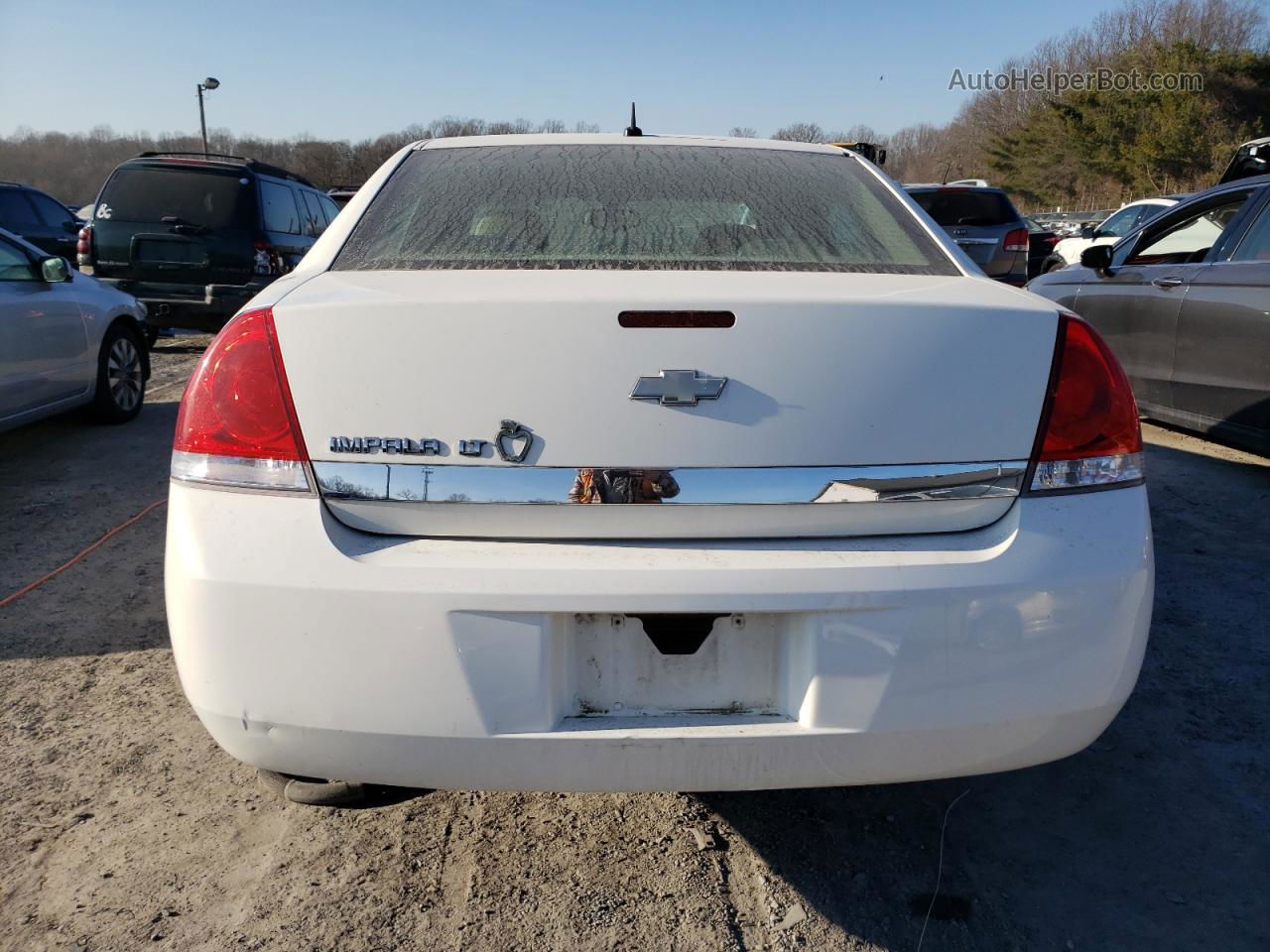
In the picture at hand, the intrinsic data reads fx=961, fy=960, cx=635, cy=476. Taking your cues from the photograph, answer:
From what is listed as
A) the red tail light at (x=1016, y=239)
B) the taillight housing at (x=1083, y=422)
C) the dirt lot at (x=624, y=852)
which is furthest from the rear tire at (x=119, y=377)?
the red tail light at (x=1016, y=239)

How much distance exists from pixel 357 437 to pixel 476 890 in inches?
40.4

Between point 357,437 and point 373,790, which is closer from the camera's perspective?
point 357,437

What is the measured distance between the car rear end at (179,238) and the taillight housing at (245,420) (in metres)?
7.95

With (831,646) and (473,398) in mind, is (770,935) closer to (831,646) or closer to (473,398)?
(831,646)

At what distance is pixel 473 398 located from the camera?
5.40ft

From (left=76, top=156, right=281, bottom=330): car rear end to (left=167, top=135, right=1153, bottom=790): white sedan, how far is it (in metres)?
8.16

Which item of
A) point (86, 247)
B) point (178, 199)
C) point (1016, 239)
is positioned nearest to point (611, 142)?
point (178, 199)

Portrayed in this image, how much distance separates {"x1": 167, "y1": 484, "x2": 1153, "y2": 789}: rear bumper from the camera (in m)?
1.60

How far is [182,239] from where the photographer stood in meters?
9.07

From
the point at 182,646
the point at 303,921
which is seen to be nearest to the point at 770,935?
the point at 303,921

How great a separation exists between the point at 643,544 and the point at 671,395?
0.27m

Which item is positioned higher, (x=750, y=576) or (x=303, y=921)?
(x=750, y=576)

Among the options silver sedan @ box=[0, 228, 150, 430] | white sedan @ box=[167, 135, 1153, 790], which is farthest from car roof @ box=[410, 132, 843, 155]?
silver sedan @ box=[0, 228, 150, 430]

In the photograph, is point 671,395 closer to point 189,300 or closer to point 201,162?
point 189,300
